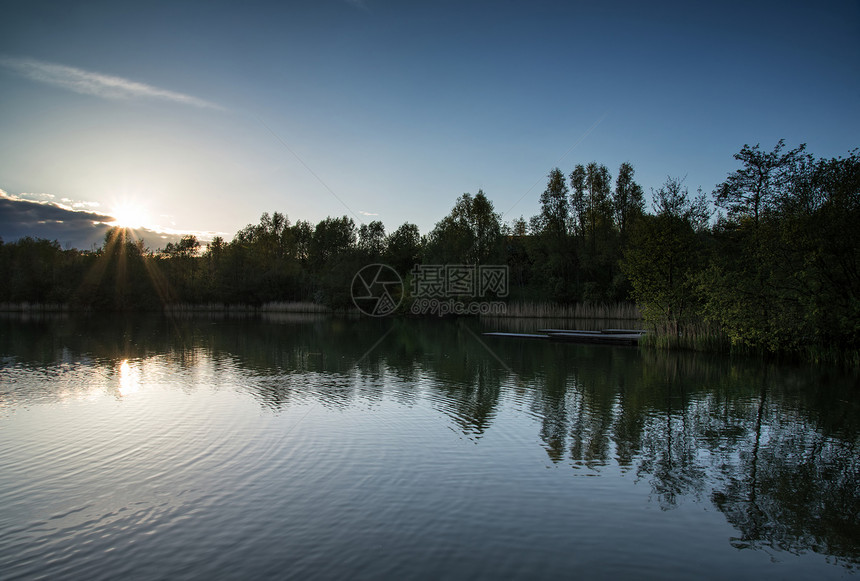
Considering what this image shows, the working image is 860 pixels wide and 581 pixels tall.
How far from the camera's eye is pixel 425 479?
6.13 meters

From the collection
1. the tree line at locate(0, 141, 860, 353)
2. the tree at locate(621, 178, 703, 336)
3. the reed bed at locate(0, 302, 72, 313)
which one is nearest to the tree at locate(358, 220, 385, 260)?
the tree line at locate(0, 141, 860, 353)

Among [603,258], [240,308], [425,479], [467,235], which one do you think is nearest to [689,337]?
[425,479]

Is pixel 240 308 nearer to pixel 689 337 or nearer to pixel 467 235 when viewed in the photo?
pixel 467 235

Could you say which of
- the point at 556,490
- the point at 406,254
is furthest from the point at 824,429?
the point at 406,254

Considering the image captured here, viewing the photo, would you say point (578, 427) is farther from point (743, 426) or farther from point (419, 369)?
point (419, 369)

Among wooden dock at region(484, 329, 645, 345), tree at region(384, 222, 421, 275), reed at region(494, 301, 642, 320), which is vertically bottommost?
wooden dock at region(484, 329, 645, 345)

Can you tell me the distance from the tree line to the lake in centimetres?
465

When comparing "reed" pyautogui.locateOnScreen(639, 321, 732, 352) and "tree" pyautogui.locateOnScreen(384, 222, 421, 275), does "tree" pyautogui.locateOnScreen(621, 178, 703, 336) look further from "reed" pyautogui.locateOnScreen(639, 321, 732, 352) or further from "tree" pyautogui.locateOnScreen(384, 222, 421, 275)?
"tree" pyautogui.locateOnScreen(384, 222, 421, 275)

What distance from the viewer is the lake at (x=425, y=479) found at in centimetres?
429

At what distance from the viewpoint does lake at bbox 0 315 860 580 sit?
429 cm

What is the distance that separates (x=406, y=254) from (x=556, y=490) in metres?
59.2

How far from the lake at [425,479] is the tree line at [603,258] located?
4646mm

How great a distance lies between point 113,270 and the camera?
2459 inches

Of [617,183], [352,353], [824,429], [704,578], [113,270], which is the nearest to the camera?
[704,578]
